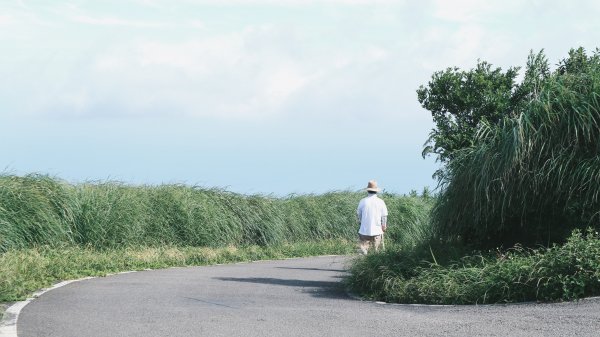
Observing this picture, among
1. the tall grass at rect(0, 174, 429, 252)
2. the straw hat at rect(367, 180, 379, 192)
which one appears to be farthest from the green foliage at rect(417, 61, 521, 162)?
the straw hat at rect(367, 180, 379, 192)

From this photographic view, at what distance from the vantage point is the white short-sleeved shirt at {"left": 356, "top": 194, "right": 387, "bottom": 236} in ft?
58.5

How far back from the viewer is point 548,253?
12188 mm

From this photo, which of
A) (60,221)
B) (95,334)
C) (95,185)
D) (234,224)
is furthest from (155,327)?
(234,224)

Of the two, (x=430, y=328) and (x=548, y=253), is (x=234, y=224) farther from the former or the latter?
(x=430, y=328)

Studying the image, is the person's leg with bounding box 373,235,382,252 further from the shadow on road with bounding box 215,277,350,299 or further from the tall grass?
the tall grass

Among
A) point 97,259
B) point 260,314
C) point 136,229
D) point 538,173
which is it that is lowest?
point 260,314

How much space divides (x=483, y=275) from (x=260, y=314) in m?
3.40

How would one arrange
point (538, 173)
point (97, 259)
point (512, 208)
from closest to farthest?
point (538, 173)
point (512, 208)
point (97, 259)

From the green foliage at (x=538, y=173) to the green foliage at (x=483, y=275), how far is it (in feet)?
1.73

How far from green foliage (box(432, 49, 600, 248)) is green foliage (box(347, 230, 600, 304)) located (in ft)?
1.73

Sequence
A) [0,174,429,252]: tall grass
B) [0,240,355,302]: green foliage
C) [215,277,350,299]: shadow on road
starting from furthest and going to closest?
1. [0,174,429,252]: tall grass
2. [215,277,350,299]: shadow on road
3. [0,240,355,302]: green foliage

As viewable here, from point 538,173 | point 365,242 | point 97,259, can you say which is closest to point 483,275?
Answer: point 538,173

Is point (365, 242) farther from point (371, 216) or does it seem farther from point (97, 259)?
point (97, 259)

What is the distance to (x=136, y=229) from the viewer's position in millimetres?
22547
